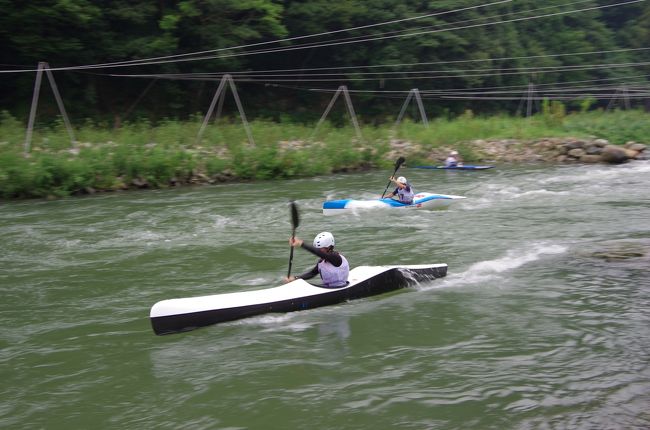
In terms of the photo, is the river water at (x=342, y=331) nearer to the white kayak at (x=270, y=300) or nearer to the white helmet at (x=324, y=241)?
the white kayak at (x=270, y=300)

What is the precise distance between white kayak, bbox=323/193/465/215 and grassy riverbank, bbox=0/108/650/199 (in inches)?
222

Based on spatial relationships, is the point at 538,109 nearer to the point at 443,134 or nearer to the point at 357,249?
the point at 443,134

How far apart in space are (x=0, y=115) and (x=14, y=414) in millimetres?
22077

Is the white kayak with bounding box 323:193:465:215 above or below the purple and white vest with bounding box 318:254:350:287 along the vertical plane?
below

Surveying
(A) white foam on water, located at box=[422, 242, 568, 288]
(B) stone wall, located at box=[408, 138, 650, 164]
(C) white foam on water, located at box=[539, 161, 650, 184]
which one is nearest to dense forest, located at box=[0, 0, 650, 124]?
(B) stone wall, located at box=[408, 138, 650, 164]

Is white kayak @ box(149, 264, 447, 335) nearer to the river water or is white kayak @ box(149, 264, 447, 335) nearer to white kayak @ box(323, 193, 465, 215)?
the river water

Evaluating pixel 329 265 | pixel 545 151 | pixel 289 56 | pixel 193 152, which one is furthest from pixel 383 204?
pixel 289 56

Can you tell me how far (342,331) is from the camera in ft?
23.2

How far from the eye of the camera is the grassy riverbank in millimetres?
16109

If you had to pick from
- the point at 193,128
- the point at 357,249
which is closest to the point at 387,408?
the point at 357,249

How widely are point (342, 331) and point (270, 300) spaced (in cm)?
88

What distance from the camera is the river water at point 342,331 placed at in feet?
17.7

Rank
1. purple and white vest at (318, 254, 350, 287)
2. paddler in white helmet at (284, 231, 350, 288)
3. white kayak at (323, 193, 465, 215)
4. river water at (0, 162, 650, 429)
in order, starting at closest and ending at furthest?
river water at (0, 162, 650, 429) < paddler in white helmet at (284, 231, 350, 288) < purple and white vest at (318, 254, 350, 287) < white kayak at (323, 193, 465, 215)

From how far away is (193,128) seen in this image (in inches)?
816
